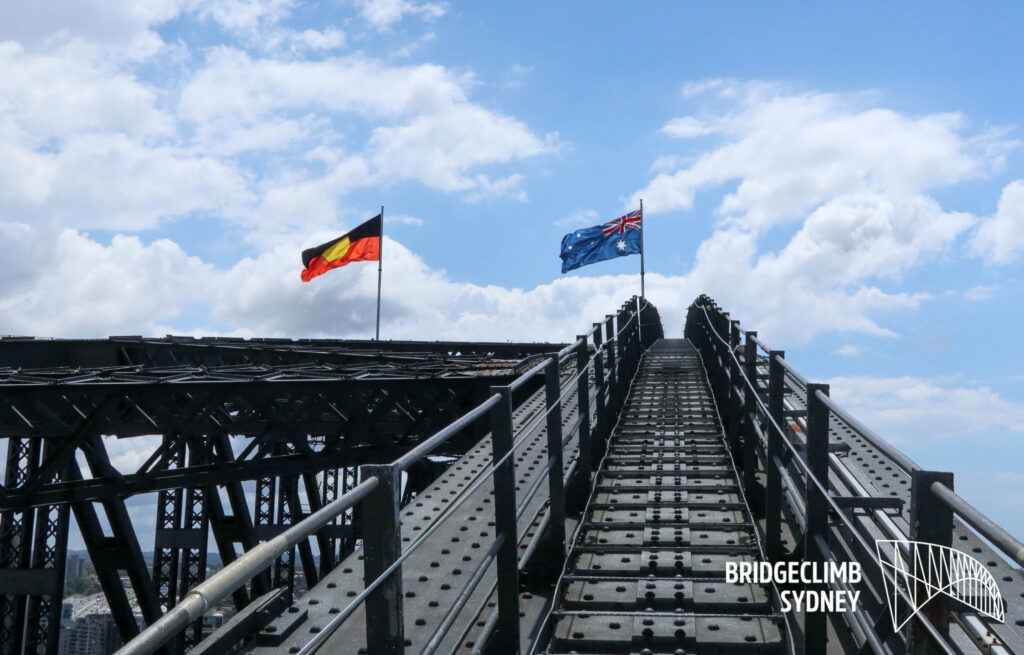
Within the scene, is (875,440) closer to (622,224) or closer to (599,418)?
(599,418)

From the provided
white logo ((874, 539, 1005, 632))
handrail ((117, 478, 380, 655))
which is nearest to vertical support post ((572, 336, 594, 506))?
white logo ((874, 539, 1005, 632))

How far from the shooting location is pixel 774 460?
23.8 feet

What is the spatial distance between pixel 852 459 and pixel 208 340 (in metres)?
29.9

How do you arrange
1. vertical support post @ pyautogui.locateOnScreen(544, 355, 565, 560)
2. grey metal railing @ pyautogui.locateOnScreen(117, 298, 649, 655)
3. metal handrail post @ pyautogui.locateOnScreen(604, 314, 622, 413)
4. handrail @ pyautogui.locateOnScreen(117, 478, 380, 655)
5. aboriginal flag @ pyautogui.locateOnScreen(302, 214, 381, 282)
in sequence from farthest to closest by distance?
aboriginal flag @ pyautogui.locateOnScreen(302, 214, 381, 282)
metal handrail post @ pyautogui.locateOnScreen(604, 314, 622, 413)
vertical support post @ pyautogui.locateOnScreen(544, 355, 565, 560)
grey metal railing @ pyautogui.locateOnScreen(117, 298, 649, 655)
handrail @ pyautogui.locateOnScreen(117, 478, 380, 655)

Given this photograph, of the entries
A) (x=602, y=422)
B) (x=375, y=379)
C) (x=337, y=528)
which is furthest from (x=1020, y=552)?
(x=337, y=528)

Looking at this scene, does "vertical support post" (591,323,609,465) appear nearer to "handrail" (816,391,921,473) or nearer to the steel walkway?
the steel walkway

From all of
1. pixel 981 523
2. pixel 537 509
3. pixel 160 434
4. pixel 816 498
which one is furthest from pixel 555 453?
pixel 160 434

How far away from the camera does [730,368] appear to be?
474 inches

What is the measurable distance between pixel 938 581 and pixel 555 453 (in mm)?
3929

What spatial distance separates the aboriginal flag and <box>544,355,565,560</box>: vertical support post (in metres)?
27.5

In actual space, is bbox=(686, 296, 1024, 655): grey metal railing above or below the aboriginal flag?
below

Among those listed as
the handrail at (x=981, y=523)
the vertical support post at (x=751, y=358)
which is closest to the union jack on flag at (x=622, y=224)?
the vertical support post at (x=751, y=358)

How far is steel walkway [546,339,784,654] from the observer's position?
6.20 m

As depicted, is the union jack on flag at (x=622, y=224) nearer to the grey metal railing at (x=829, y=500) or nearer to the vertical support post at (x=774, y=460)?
the grey metal railing at (x=829, y=500)
